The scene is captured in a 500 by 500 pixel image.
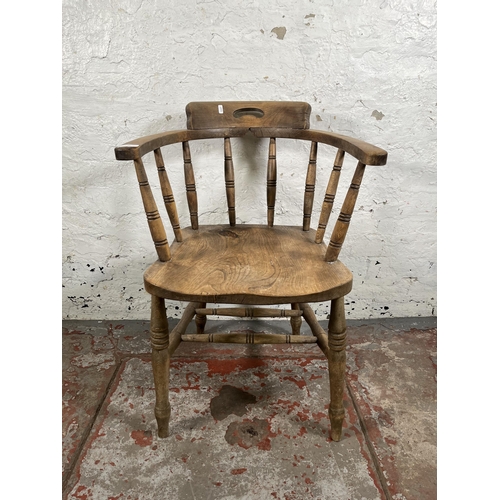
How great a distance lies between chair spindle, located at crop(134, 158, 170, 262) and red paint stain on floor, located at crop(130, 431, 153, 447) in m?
0.58

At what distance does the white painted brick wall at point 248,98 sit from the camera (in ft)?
5.29

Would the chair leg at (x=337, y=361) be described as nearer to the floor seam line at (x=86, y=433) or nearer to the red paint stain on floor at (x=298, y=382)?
the red paint stain on floor at (x=298, y=382)

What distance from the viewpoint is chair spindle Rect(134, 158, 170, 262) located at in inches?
45.7

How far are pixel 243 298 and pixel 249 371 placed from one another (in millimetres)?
655

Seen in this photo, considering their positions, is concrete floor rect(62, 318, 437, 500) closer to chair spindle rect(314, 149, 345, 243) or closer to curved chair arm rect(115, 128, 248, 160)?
chair spindle rect(314, 149, 345, 243)

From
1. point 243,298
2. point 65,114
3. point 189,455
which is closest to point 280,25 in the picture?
point 65,114

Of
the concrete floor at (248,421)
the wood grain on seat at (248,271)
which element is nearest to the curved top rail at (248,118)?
the wood grain on seat at (248,271)

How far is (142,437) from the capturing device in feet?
4.45

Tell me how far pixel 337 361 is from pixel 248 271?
40 cm

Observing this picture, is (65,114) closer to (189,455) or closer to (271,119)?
(271,119)

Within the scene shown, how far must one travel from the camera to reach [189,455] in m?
1.29

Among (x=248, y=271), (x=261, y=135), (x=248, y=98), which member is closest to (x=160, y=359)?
(x=248, y=271)

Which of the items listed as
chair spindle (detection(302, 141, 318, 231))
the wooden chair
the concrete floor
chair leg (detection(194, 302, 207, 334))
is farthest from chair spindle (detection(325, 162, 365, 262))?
chair leg (detection(194, 302, 207, 334))

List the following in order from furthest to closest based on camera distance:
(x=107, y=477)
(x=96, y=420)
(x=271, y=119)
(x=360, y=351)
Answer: (x=360, y=351) → (x=271, y=119) → (x=96, y=420) → (x=107, y=477)
